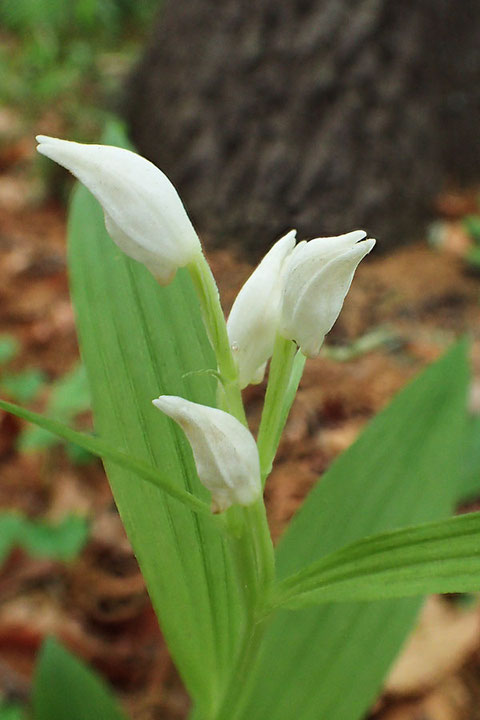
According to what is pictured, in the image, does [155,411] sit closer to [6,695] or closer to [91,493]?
[6,695]

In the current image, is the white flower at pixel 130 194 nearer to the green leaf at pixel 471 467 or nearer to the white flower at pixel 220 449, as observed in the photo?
the white flower at pixel 220 449

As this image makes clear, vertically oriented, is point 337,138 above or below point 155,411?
above

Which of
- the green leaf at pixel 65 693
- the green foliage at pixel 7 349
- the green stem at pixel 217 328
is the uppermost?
the green stem at pixel 217 328

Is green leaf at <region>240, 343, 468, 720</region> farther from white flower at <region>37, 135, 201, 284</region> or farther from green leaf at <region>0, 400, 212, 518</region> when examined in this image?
white flower at <region>37, 135, 201, 284</region>

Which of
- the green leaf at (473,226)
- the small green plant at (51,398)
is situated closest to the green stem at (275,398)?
the small green plant at (51,398)

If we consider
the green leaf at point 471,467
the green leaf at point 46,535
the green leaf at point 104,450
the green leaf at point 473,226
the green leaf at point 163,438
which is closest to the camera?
the green leaf at point 104,450

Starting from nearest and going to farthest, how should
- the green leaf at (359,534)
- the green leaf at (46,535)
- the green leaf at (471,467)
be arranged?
the green leaf at (359,534) < the green leaf at (46,535) < the green leaf at (471,467)

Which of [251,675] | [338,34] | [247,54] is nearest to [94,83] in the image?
[247,54]

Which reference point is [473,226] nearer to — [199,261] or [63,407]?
[63,407]
